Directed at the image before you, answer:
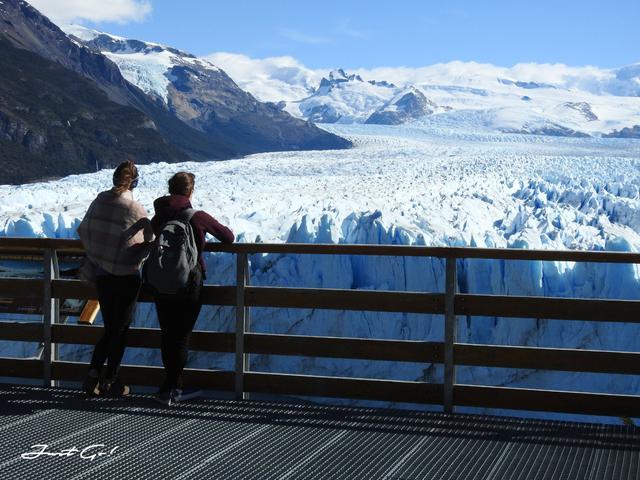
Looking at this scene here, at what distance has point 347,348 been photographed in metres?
5.53

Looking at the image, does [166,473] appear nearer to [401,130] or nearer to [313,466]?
[313,466]

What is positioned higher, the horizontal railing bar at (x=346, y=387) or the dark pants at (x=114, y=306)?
the dark pants at (x=114, y=306)

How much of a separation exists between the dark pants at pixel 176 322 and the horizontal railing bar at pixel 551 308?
143 cm

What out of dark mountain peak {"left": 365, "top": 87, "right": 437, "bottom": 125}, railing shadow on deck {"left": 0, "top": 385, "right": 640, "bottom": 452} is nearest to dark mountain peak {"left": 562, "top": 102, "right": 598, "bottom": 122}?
dark mountain peak {"left": 365, "top": 87, "right": 437, "bottom": 125}

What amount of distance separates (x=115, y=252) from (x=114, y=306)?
32cm

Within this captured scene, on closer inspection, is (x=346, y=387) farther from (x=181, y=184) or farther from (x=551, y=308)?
(x=181, y=184)

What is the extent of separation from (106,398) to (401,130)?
1922 inches

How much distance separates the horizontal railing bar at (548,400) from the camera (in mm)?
5141

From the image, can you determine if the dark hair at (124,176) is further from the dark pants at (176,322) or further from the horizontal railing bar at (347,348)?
the horizontal railing bar at (347,348)

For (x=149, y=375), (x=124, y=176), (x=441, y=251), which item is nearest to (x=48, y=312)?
(x=149, y=375)

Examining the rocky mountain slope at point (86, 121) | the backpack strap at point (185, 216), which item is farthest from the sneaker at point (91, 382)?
the rocky mountain slope at point (86, 121)

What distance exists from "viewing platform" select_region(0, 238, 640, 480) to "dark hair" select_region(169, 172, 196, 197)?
0.37 metres

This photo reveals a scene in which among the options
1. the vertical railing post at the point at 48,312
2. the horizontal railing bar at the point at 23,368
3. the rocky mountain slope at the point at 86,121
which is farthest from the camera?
the rocky mountain slope at the point at 86,121

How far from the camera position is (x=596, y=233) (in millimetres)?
14602
